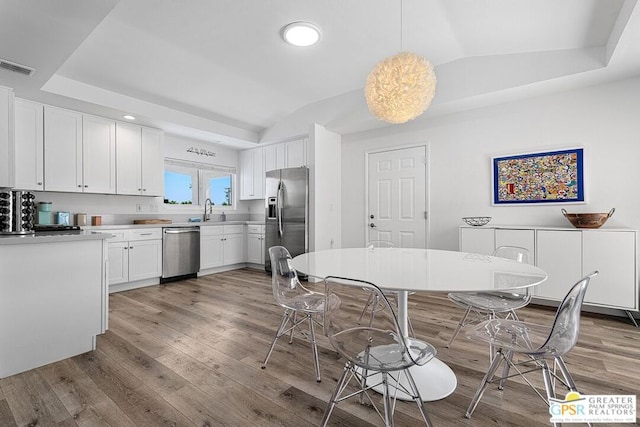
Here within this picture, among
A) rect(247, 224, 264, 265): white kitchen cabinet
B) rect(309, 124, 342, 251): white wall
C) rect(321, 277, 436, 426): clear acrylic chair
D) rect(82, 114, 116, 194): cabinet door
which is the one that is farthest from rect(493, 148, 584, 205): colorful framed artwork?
rect(82, 114, 116, 194): cabinet door

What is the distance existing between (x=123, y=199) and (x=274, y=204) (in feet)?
7.68

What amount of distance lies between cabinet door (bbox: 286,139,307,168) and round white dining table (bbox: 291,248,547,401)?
3.18 meters

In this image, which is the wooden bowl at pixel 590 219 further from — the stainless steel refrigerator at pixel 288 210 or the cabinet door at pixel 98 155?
the cabinet door at pixel 98 155

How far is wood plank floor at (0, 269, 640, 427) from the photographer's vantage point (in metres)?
1.59

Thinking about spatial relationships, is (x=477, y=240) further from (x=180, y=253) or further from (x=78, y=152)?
(x=78, y=152)

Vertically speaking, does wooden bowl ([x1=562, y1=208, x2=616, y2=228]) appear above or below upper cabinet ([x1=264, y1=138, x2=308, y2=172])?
below

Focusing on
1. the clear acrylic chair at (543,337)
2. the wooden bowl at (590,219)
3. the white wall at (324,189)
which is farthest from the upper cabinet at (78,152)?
the wooden bowl at (590,219)

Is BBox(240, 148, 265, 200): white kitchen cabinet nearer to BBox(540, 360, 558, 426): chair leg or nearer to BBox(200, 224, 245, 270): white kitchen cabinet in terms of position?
BBox(200, 224, 245, 270): white kitchen cabinet

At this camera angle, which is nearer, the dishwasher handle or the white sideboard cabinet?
the white sideboard cabinet

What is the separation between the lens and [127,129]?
4398 mm

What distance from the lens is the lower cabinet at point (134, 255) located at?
158 inches

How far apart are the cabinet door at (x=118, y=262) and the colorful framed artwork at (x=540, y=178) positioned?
4.97 m

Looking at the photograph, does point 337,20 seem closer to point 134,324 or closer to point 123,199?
point 134,324

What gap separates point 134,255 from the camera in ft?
13.8
